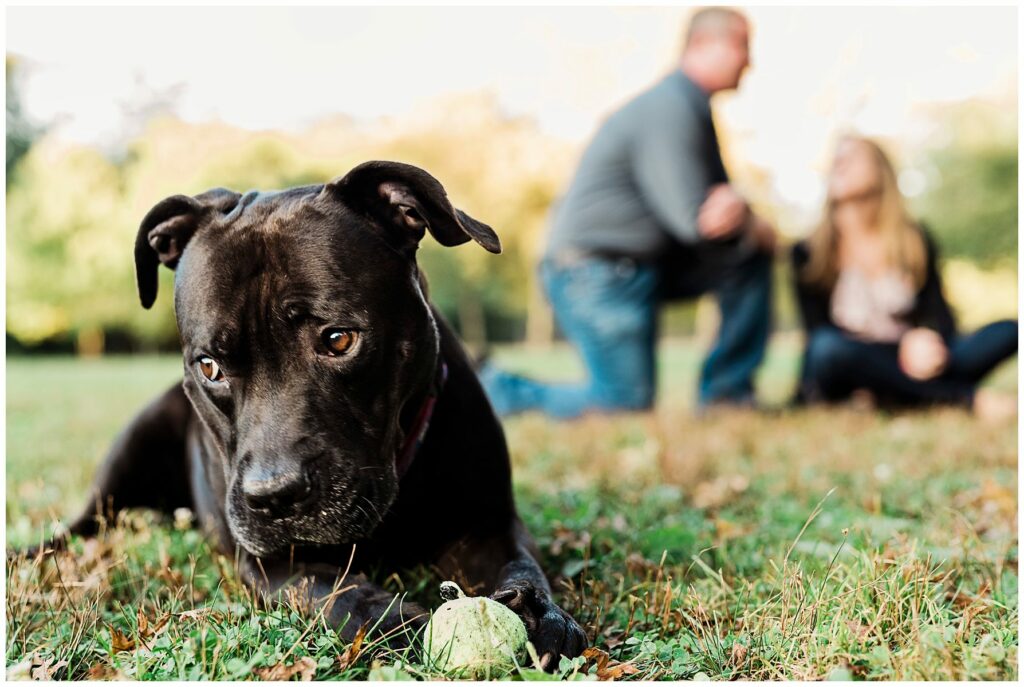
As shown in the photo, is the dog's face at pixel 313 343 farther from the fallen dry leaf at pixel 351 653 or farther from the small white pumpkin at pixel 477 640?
the small white pumpkin at pixel 477 640

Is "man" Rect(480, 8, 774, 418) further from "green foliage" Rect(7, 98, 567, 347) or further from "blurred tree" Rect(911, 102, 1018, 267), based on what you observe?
"blurred tree" Rect(911, 102, 1018, 267)

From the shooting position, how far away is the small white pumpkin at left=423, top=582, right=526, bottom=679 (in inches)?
74.4

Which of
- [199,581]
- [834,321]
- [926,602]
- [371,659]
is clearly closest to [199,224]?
[199,581]

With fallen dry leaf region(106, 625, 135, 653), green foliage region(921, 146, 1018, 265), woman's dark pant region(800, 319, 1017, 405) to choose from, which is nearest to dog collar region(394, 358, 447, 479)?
fallen dry leaf region(106, 625, 135, 653)

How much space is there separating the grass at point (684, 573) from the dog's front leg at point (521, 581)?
7 centimetres

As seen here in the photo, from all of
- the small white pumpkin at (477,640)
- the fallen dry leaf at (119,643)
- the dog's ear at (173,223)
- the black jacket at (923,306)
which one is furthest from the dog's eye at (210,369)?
the black jacket at (923,306)

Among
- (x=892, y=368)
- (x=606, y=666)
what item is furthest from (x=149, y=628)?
(x=892, y=368)

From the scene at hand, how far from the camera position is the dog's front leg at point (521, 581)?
6.62ft

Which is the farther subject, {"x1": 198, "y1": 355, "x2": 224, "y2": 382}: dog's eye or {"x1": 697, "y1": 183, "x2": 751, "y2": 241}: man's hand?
{"x1": 697, "y1": 183, "x2": 751, "y2": 241}: man's hand

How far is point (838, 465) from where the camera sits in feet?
15.0

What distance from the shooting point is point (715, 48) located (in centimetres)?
698

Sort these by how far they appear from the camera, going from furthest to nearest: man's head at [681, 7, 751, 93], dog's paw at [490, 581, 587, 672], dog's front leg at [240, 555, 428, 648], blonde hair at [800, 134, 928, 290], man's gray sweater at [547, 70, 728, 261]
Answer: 1. blonde hair at [800, 134, 928, 290]
2. man's head at [681, 7, 751, 93]
3. man's gray sweater at [547, 70, 728, 261]
4. dog's front leg at [240, 555, 428, 648]
5. dog's paw at [490, 581, 587, 672]

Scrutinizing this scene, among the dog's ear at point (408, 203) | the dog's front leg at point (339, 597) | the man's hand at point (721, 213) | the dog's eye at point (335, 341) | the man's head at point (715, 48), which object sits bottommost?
the dog's front leg at point (339, 597)

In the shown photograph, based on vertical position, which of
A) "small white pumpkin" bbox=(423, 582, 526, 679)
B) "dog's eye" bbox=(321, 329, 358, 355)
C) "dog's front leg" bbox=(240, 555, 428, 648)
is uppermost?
"dog's eye" bbox=(321, 329, 358, 355)
